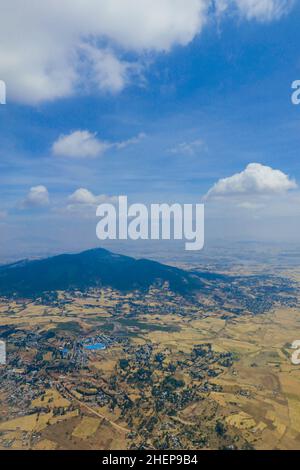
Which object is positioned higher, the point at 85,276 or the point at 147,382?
the point at 85,276

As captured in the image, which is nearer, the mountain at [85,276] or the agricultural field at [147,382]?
the agricultural field at [147,382]

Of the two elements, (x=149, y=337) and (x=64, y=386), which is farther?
(x=149, y=337)

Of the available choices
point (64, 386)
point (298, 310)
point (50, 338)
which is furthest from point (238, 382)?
point (298, 310)

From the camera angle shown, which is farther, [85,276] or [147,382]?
[85,276]

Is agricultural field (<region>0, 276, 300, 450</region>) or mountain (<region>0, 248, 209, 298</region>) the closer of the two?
agricultural field (<region>0, 276, 300, 450</region>)

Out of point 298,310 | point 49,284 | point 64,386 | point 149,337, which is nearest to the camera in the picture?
point 64,386

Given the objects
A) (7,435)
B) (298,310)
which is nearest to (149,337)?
(7,435)
